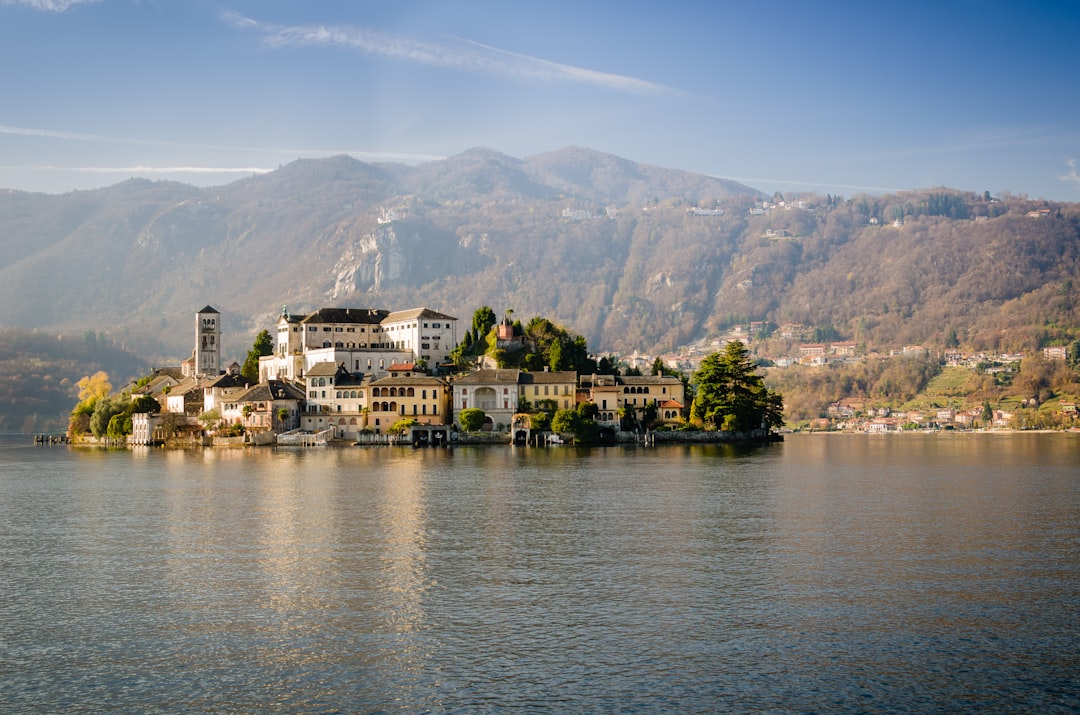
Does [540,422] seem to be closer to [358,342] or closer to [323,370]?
[323,370]

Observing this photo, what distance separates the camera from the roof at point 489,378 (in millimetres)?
106688

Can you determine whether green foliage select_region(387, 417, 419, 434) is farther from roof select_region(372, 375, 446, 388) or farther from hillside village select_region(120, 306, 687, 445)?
roof select_region(372, 375, 446, 388)

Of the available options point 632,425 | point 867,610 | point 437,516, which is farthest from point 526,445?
point 867,610

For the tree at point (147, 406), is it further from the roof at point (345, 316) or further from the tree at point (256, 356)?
the roof at point (345, 316)

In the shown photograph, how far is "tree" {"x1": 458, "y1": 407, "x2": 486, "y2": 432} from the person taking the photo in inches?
4158

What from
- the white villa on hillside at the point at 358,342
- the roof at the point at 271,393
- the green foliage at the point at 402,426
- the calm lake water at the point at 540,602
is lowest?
the calm lake water at the point at 540,602

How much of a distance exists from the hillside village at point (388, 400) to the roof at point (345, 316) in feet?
14.3

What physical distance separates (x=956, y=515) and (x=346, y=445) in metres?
68.9

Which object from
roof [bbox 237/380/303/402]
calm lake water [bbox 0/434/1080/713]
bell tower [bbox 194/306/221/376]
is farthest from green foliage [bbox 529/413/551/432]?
bell tower [bbox 194/306/221/376]

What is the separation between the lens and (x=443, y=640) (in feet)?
83.1

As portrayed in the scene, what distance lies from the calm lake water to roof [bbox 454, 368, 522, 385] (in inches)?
1977

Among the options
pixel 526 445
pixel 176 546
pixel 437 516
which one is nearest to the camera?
pixel 176 546

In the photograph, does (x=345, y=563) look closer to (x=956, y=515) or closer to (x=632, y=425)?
(x=956, y=515)

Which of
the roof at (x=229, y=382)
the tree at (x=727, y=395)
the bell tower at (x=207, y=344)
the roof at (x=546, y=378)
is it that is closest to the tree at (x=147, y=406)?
the roof at (x=229, y=382)
